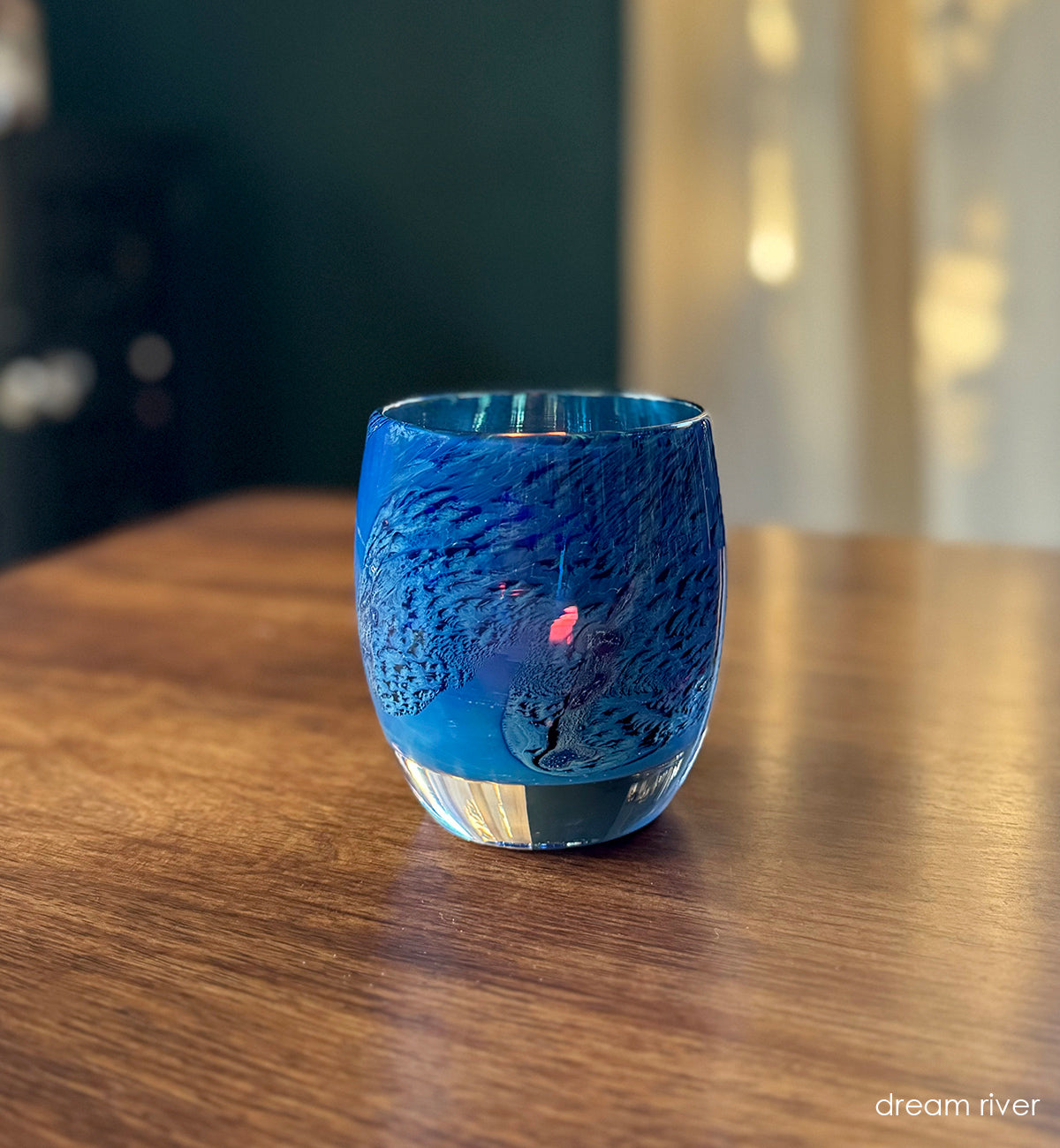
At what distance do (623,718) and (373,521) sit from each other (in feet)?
0.30

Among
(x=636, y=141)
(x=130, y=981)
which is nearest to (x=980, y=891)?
(x=130, y=981)

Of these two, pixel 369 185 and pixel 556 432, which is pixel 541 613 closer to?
pixel 556 432

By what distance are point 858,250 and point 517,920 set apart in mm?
1484

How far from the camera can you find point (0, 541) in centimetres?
176

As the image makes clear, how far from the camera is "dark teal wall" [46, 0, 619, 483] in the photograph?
186 centimetres

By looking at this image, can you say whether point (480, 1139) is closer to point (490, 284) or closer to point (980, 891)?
point (980, 891)

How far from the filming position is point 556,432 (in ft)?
1.35

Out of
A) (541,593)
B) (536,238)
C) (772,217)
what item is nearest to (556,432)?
(541,593)

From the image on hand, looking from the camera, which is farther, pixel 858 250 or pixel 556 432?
pixel 858 250

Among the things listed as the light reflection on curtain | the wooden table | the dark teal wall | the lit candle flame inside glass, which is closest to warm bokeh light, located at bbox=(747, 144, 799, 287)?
the light reflection on curtain

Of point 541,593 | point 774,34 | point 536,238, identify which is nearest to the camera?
point 541,593

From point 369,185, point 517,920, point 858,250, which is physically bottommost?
point 517,920

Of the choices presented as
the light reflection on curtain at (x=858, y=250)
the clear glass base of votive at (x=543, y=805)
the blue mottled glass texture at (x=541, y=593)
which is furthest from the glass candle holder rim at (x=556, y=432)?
the light reflection on curtain at (x=858, y=250)

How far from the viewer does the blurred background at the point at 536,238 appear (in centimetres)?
159
